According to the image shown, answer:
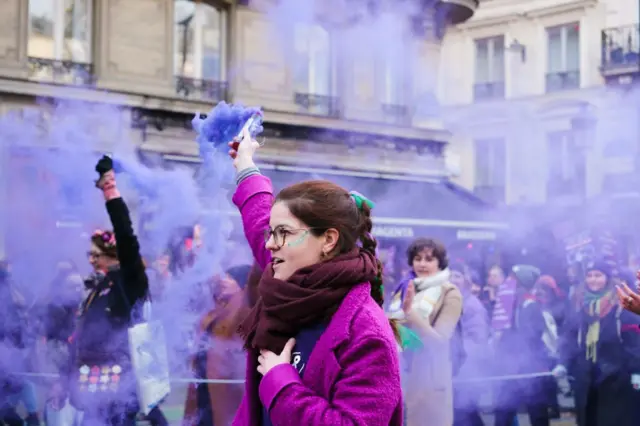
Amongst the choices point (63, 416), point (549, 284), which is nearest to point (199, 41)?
point (549, 284)

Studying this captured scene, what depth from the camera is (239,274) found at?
5570mm

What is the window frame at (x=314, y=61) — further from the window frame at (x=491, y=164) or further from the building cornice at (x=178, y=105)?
the window frame at (x=491, y=164)

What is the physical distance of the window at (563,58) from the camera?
1873 centimetres

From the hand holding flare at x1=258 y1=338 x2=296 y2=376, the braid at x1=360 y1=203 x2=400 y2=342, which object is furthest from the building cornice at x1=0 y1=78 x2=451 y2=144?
the hand holding flare at x1=258 y1=338 x2=296 y2=376

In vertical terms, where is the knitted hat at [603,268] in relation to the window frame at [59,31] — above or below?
below

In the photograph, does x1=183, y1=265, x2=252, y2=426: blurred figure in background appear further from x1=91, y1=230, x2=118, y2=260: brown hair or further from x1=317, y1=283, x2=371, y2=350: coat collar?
x1=317, y1=283, x2=371, y2=350: coat collar

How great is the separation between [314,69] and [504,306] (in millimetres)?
4957

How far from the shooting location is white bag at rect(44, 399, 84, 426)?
16.2 feet

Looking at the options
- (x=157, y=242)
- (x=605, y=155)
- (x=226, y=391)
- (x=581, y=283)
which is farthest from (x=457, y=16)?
(x=226, y=391)

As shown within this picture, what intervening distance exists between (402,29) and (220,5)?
250cm

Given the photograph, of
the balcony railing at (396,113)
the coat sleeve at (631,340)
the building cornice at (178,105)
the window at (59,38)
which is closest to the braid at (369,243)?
the coat sleeve at (631,340)

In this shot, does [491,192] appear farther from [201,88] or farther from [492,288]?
[492,288]

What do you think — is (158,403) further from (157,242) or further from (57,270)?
(57,270)

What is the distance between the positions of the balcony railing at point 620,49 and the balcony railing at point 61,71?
36.3 feet
